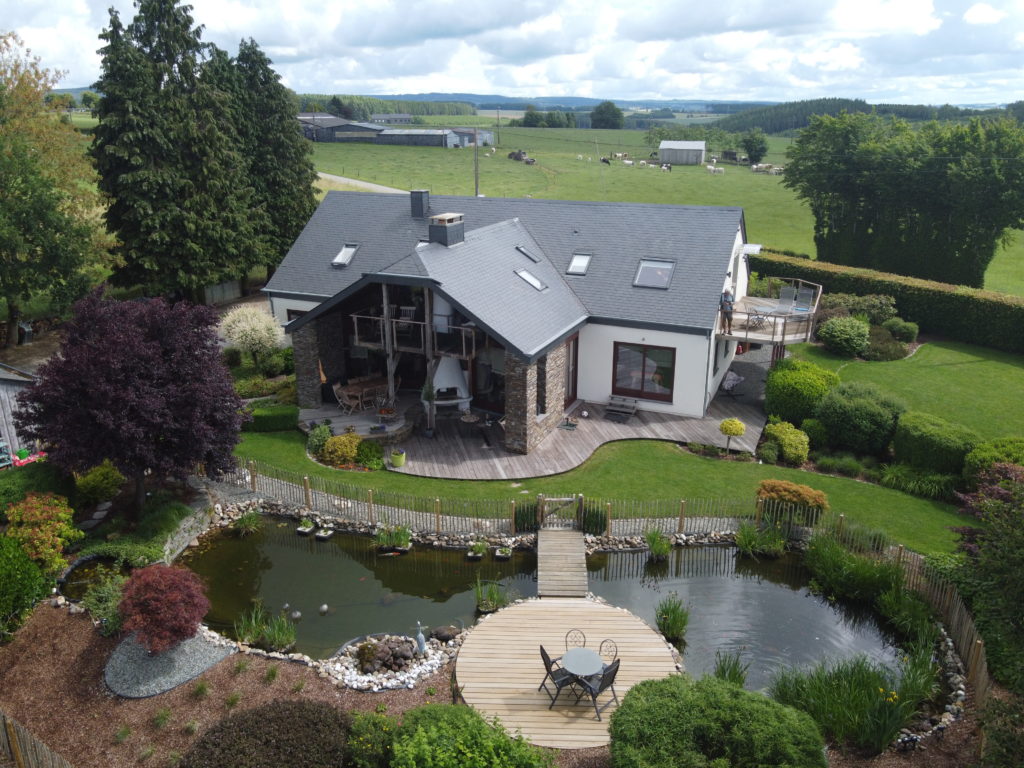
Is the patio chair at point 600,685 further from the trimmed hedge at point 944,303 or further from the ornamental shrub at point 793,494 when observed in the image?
the trimmed hedge at point 944,303

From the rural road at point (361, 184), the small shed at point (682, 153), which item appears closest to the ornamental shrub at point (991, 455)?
the rural road at point (361, 184)

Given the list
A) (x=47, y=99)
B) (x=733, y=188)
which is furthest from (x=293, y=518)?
(x=733, y=188)

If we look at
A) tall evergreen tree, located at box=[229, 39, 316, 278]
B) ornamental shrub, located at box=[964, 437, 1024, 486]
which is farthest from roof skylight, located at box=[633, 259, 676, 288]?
tall evergreen tree, located at box=[229, 39, 316, 278]

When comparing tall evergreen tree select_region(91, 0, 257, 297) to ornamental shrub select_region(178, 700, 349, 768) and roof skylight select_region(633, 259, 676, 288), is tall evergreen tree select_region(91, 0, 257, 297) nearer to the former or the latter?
roof skylight select_region(633, 259, 676, 288)

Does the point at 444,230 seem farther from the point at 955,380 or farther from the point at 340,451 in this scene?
the point at 955,380

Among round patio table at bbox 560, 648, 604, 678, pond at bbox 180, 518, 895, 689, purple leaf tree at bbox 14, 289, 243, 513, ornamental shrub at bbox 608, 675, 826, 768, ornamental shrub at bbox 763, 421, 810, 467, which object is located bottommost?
pond at bbox 180, 518, 895, 689

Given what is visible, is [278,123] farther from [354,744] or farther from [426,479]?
[354,744]
